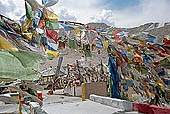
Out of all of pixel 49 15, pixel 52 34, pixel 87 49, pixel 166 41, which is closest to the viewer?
pixel 166 41

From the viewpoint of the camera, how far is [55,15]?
313 inches

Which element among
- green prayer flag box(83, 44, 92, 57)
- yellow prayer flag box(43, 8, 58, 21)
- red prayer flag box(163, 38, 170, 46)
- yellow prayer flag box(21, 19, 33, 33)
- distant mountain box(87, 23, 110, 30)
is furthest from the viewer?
green prayer flag box(83, 44, 92, 57)

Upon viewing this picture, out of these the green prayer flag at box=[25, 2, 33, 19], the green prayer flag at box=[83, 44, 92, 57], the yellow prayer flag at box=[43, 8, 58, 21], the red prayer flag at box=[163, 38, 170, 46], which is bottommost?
the red prayer flag at box=[163, 38, 170, 46]

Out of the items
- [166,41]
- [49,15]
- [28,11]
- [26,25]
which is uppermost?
[49,15]

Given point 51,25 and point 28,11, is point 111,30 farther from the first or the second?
point 28,11

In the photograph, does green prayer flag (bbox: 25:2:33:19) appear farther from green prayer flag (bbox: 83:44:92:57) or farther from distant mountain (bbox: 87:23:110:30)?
green prayer flag (bbox: 83:44:92:57)

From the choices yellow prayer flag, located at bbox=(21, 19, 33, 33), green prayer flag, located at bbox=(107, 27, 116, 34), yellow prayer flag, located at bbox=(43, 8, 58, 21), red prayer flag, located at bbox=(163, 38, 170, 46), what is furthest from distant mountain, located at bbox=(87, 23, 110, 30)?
yellow prayer flag, located at bbox=(21, 19, 33, 33)

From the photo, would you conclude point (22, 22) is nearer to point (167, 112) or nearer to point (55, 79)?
point (167, 112)

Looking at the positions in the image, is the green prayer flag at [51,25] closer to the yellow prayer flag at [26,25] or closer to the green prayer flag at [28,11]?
the yellow prayer flag at [26,25]

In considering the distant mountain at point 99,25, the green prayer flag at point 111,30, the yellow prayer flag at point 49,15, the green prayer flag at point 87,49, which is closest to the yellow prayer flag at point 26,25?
the yellow prayer flag at point 49,15

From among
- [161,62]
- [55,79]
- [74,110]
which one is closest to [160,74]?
[161,62]

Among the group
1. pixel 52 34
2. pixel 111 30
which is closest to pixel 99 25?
pixel 111 30

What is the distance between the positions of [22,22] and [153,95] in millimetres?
5855

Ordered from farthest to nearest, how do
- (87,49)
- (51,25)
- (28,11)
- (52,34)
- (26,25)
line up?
(87,49)
(52,34)
(51,25)
(26,25)
(28,11)
